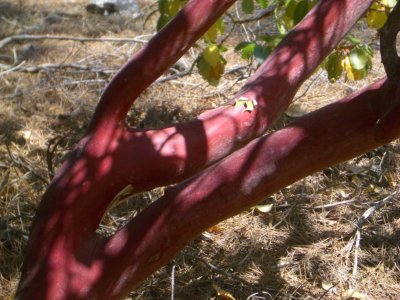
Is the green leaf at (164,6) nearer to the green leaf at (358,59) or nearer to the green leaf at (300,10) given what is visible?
the green leaf at (300,10)

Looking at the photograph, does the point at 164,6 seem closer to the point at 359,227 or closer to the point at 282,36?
the point at 282,36

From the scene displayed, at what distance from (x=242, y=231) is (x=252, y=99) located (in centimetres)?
139

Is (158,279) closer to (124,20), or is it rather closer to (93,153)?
(93,153)

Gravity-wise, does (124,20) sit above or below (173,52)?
below

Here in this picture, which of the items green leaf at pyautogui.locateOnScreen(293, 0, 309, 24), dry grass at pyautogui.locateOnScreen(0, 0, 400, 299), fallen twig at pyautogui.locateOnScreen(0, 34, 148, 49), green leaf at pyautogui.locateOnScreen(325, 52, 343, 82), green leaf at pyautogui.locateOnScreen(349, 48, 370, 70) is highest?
green leaf at pyautogui.locateOnScreen(293, 0, 309, 24)

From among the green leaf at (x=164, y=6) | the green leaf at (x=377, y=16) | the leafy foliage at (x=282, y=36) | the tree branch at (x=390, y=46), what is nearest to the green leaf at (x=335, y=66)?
the leafy foliage at (x=282, y=36)

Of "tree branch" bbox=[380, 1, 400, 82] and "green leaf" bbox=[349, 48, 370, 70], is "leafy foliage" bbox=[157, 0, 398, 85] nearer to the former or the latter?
"green leaf" bbox=[349, 48, 370, 70]

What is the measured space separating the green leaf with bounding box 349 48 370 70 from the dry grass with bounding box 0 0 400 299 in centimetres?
86

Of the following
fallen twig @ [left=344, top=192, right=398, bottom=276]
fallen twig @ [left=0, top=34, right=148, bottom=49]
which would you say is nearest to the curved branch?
fallen twig @ [left=344, top=192, right=398, bottom=276]

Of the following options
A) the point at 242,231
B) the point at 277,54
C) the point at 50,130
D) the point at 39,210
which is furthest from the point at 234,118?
the point at 50,130

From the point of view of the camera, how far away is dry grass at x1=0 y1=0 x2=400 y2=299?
2652mm

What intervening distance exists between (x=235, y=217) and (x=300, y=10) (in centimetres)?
120

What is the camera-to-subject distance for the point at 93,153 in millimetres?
1533

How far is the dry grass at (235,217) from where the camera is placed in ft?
8.70
